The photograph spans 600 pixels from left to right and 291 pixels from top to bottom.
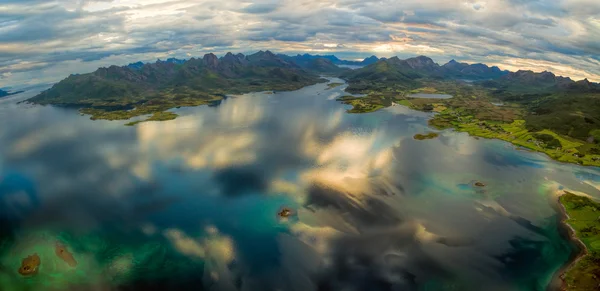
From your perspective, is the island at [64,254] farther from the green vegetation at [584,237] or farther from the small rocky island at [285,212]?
the green vegetation at [584,237]

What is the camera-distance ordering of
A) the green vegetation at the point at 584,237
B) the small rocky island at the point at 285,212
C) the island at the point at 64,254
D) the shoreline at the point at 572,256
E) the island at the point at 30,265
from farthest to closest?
the small rocky island at the point at 285,212 < the island at the point at 64,254 < the island at the point at 30,265 < the shoreline at the point at 572,256 < the green vegetation at the point at 584,237

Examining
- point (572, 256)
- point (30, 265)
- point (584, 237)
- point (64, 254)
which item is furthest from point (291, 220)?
point (584, 237)

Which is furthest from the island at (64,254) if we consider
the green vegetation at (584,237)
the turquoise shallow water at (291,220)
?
the green vegetation at (584,237)

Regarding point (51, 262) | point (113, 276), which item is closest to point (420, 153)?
point (113, 276)

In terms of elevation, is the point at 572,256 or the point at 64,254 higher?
the point at 64,254

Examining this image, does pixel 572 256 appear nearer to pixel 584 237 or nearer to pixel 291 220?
pixel 584 237

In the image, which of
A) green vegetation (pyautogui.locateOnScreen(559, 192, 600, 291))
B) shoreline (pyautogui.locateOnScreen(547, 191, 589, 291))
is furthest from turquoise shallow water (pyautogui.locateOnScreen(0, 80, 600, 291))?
green vegetation (pyautogui.locateOnScreen(559, 192, 600, 291))
